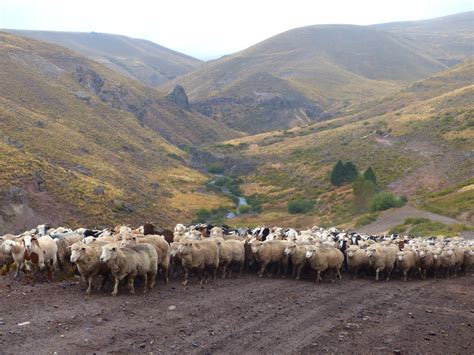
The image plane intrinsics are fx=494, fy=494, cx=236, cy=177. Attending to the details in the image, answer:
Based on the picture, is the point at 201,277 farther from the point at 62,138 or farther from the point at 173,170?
the point at 173,170

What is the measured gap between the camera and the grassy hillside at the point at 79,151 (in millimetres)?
53812

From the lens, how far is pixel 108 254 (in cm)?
1398

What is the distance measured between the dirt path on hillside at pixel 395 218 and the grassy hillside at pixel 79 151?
24301 mm

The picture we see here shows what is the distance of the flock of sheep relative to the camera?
14.5 metres

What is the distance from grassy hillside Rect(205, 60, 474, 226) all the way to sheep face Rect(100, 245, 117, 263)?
137 ft

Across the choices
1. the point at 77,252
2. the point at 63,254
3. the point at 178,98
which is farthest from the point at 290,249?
the point at 178,98

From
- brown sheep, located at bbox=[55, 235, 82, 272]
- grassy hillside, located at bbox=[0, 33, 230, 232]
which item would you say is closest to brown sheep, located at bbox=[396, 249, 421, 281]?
brown sheep, located at bbox=[55, 235, 82, 272]

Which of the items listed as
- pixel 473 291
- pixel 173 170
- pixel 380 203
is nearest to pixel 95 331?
pixel 473 291

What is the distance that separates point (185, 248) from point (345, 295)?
18.3 ft

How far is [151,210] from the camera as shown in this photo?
6316cm

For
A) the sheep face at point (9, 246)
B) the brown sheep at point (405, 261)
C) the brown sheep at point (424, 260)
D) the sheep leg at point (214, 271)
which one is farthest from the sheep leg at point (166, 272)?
the brown sheep at point (424, 260)

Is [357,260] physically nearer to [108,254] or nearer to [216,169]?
[108,254]

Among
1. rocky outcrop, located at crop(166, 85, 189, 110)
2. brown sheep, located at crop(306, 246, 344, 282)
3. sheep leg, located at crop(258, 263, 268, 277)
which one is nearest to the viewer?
brown sheep, located at crop(306, 246, 344, 282)

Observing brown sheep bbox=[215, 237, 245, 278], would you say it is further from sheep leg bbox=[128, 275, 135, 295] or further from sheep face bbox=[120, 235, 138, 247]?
sheep leg bbox=[128, 275, 135, 295]
